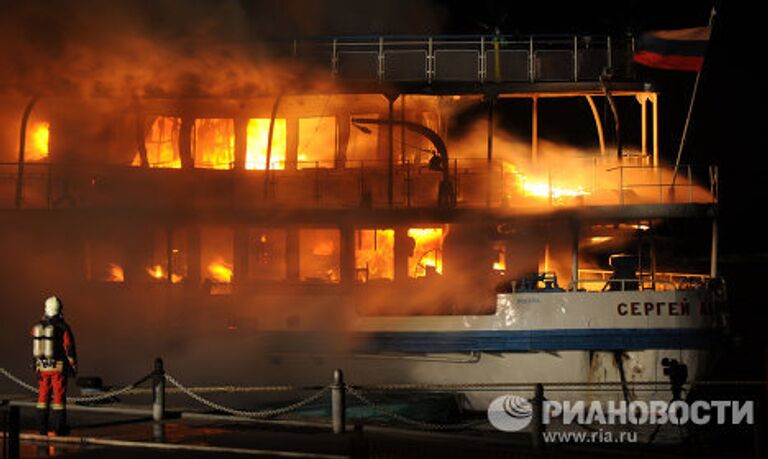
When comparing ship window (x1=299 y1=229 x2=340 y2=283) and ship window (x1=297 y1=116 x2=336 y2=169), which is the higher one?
ship window (x1=297 y1=116 x2=336 y2=169)

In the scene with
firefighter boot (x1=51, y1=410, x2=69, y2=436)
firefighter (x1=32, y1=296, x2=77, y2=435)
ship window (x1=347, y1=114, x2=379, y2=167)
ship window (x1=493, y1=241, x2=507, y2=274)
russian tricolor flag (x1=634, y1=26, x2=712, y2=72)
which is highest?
russian tricolor flag (x1=634, y1=26, x2=712, y2=72)

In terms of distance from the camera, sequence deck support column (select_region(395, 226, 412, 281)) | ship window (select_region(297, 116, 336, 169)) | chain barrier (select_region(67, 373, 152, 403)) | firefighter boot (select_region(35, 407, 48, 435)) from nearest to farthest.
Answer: firefighter boot (select_region(35, 407, 48, 435)) → chain barrier (select_region(67, 373, 152, 403)) → deck support column (select_region(395, 226, 412, 281)) → ship window (select_region(297, 116, 336, 169))

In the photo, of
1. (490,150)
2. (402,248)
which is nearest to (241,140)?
(402,248)

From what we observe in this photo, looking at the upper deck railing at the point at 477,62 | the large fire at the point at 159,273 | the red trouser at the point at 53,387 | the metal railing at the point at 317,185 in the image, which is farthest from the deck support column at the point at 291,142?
the red trouser at the point at 53,387

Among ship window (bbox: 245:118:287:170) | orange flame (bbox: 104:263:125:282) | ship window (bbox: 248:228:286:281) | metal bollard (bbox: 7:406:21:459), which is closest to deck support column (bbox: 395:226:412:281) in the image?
ship window (bbox: 248:228:286:281)

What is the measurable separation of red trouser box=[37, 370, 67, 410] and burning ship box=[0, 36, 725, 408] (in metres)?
A: 7.35

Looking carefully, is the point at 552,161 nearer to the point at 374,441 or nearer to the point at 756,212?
the point at 374,441

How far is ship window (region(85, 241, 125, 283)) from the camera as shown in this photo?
74.7 feet

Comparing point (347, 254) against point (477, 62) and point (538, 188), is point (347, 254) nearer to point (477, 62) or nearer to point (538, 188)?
point (538, 188)

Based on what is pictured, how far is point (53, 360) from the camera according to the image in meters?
13.5

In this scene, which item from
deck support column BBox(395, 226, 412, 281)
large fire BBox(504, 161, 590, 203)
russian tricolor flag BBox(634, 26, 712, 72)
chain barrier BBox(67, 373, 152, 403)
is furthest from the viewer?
deck support column BBox(395, 226, 412, 281)

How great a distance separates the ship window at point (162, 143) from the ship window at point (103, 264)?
2597mm

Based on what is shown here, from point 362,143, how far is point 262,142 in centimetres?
248

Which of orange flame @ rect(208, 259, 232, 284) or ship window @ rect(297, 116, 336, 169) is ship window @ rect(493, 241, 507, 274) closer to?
ship window @ rect(297, 116, 336, 169)
